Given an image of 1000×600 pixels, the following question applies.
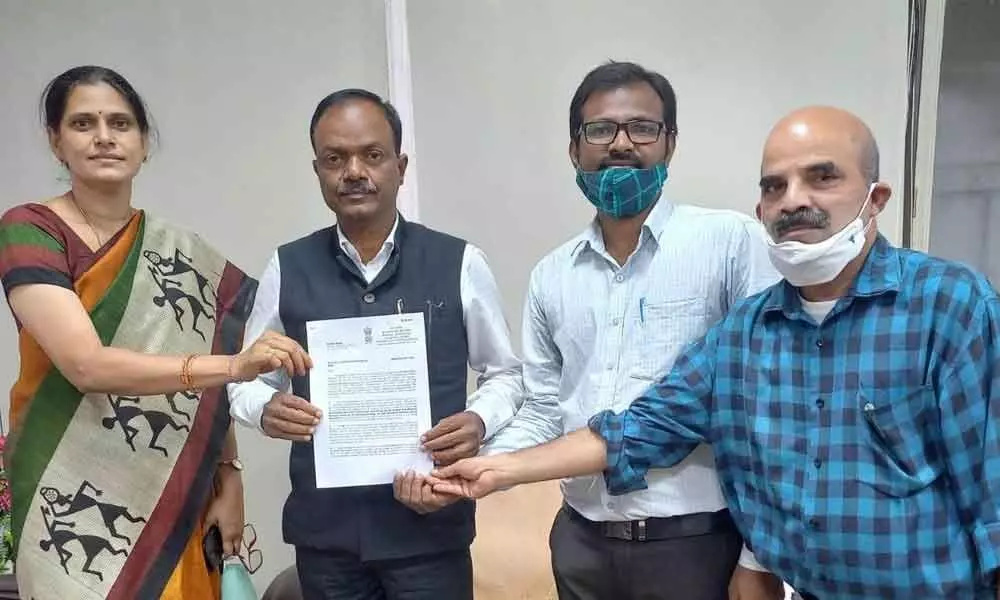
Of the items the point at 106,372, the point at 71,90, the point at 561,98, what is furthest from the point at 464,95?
the point at 106,372

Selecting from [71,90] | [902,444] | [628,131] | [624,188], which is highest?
[71,90]

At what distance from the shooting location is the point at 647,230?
1438 millimetres

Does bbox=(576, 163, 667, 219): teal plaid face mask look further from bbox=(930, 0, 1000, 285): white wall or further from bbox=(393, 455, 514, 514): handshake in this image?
bbox=(930, 0, 1000, 285): white wall

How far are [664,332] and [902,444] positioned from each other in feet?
1.46

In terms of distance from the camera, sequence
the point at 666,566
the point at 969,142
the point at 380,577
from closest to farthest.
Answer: the point at 666,566 < the point at 380,577 < the point at 969,142

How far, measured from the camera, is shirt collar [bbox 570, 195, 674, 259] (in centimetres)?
144

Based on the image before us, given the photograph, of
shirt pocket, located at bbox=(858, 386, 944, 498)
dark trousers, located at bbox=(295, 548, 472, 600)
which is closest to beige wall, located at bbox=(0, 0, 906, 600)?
dark trousers, located at bbox=(295, 548, 472, 600)

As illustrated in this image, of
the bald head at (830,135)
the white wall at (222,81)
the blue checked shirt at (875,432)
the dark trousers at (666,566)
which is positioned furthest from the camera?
the white wall at (222,81)

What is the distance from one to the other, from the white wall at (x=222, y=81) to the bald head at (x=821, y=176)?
1564mm

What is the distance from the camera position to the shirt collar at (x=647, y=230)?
1.44 m

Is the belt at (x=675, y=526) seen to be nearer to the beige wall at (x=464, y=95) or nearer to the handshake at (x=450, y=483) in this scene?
the handshake at (x=450, y=483)

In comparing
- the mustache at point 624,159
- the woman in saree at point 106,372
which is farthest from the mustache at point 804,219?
the woman in saree at point 106,372

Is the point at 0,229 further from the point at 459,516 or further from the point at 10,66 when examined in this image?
the point at 10,66

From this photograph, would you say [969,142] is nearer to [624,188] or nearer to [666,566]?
[624,188]
